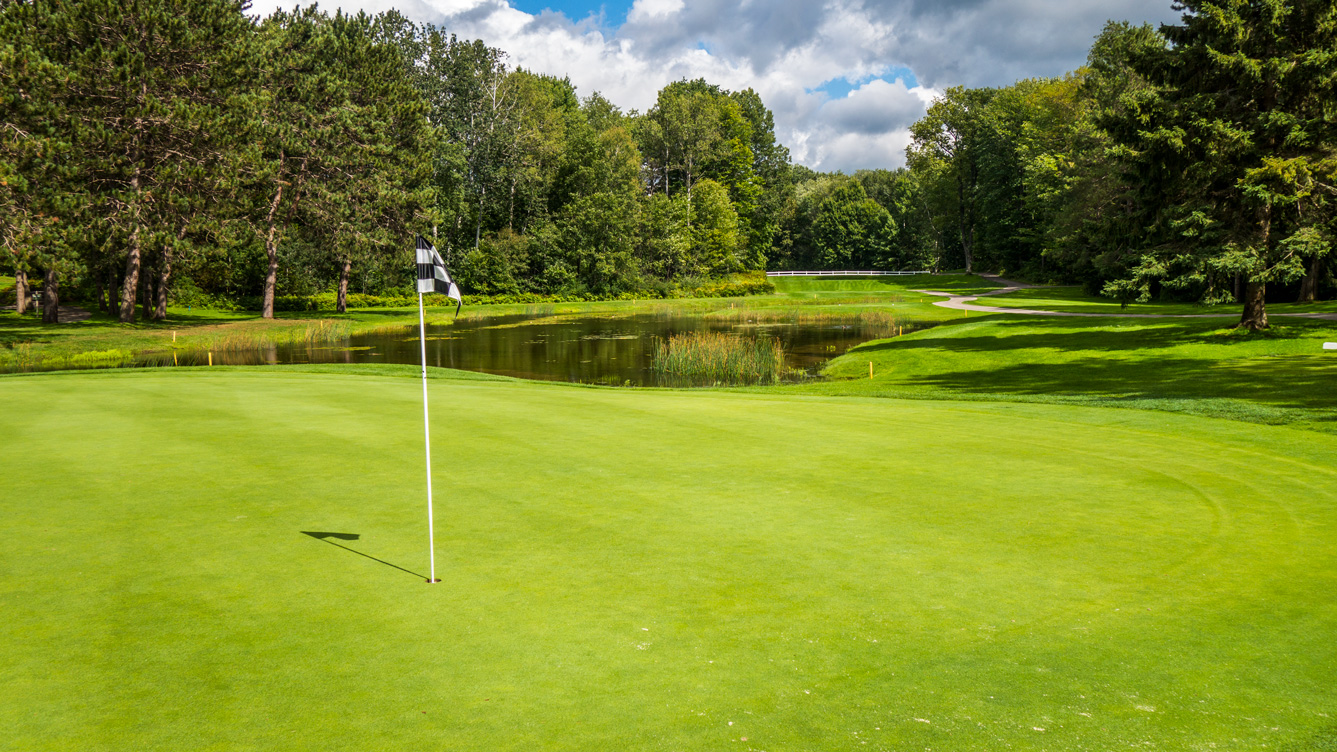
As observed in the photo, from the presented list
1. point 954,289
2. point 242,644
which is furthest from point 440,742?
point 954,289

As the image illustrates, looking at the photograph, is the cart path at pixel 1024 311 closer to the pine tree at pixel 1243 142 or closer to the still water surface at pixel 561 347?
the pine tree at pixel 1243 142

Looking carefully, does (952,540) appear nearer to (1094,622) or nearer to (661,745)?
(1094,622)

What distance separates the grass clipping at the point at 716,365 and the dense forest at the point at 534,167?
13.1 meters

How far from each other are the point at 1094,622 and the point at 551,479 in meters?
6.10

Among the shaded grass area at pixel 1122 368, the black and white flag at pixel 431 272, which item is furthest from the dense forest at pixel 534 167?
the black and white flag at pixel 431 272

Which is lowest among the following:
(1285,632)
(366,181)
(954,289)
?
(1285,632)

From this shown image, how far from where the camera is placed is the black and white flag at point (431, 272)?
22.7ft

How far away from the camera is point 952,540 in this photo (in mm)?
7996

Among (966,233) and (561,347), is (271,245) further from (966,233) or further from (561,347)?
(966,233)

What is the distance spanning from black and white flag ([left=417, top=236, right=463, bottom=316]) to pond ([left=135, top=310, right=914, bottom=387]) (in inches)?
894

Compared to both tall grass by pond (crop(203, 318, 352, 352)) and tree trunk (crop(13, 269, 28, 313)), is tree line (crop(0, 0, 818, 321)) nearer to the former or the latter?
tree trunk (crop(13, 269, 28, 313))

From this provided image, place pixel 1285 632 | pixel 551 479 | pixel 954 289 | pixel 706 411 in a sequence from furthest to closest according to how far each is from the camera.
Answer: pixel 954 289
pixel 706 411
pixel 551 479
pixel 1285 632

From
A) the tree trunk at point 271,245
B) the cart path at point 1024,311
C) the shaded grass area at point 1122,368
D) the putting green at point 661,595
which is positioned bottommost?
the putting green at point 661,595

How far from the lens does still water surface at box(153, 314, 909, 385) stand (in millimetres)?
34656
